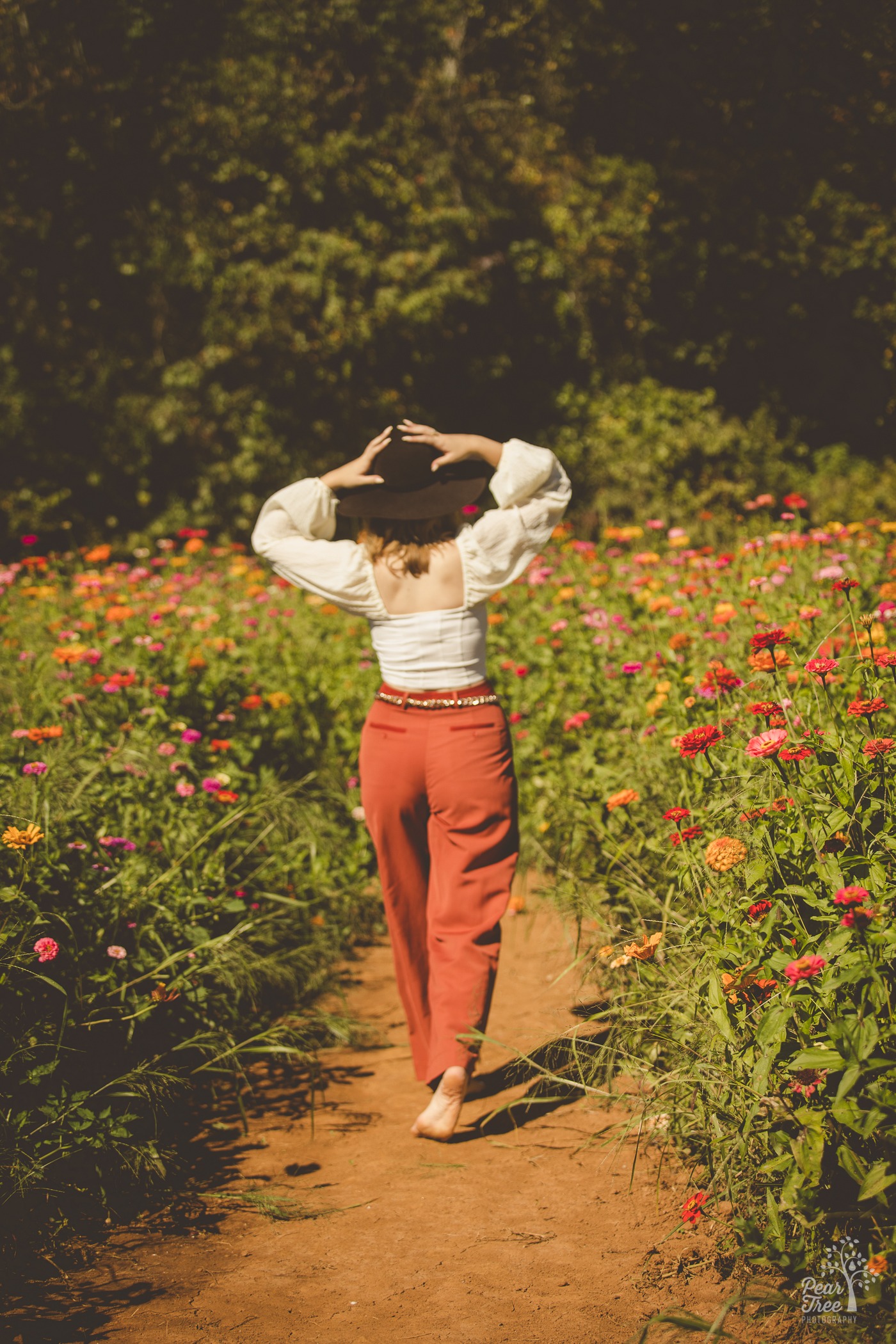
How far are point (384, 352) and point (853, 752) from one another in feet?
33.6

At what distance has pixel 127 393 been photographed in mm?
11398

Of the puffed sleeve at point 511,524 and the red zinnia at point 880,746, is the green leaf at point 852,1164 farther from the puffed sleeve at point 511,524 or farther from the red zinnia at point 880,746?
the puffed sleeve at point 511,524

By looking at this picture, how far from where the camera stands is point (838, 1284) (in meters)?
1.58

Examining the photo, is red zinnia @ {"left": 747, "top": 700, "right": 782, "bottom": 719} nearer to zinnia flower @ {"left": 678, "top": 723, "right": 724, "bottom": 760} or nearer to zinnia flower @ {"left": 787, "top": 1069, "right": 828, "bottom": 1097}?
zinnia flower @ {"left": 678, "top": 723, "right": 724, "bottom": 760}

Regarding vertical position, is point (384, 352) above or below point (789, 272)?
below

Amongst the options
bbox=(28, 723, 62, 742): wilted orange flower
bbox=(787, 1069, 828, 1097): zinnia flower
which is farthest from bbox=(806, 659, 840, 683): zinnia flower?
bbox=(28, 723, 62, 742): wilted orange flower

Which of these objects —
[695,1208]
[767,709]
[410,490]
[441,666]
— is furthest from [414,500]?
[695,1208]

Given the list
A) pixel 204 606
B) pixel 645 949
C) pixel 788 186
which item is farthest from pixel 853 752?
A: pixel 788 186

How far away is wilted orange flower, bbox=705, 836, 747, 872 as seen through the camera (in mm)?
1835

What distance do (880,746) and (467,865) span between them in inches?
42.8

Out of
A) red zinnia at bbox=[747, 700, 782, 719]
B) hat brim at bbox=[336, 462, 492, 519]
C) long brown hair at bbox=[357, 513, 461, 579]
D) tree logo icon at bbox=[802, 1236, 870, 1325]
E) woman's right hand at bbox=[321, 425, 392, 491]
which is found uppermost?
woman's right hand at bbox=[321, 425, 392, 491]

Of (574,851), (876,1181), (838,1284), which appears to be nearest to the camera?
(876,1181)

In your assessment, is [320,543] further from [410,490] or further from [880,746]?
[880,746]

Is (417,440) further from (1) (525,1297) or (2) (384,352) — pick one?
(2) (384,352)
